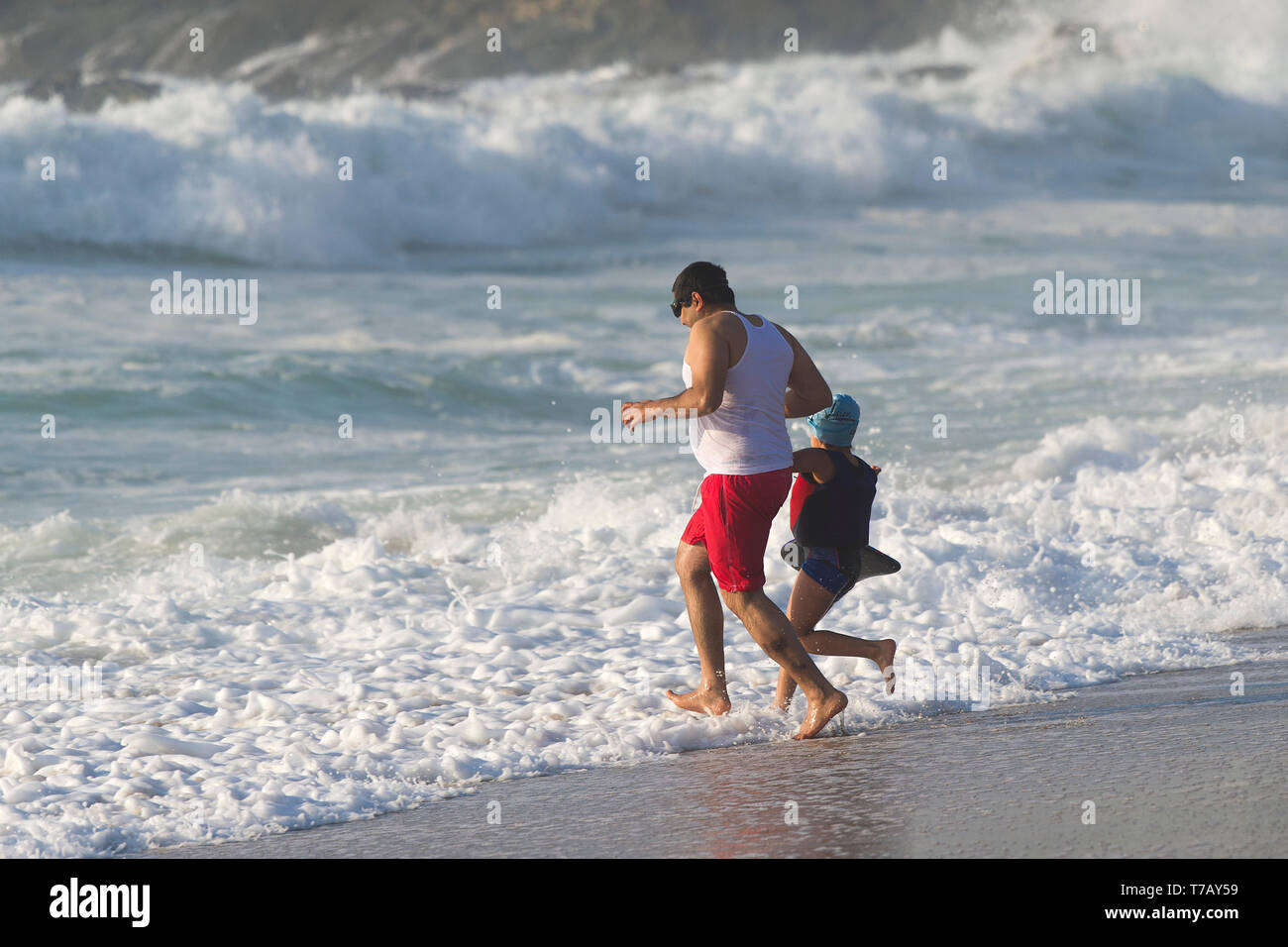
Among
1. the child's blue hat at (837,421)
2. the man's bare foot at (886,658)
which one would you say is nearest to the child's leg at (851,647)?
the man's bare foot at (886,658)

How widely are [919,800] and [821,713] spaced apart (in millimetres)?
877

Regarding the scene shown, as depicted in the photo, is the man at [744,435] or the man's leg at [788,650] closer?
the man at [744,435]

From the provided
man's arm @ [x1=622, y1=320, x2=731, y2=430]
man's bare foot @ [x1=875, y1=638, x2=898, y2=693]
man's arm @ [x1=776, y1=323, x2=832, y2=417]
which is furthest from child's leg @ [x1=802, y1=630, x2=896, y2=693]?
man's arm @ [x1=622, y1=320, x2=731, y2=430]

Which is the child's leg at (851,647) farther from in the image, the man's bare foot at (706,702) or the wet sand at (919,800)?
the man's bare foot at (706,702)

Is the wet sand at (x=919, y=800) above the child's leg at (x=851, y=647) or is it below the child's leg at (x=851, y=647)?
below

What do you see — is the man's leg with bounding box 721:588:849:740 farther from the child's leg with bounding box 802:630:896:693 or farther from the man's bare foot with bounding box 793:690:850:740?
the child's leg with bounding box 802:630:896:693

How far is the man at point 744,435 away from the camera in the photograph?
4758mm

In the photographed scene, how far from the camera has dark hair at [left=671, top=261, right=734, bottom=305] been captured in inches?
192

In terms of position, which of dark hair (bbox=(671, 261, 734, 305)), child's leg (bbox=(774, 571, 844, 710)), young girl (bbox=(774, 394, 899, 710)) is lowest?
child's leg (bbox=(774, 571, 844, 710))

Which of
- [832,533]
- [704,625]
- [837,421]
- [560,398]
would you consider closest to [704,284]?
[837,421]

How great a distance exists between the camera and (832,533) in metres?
5.19

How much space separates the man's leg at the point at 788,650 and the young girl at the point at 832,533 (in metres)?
0.26

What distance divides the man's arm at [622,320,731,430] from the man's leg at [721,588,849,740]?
0.68 m
